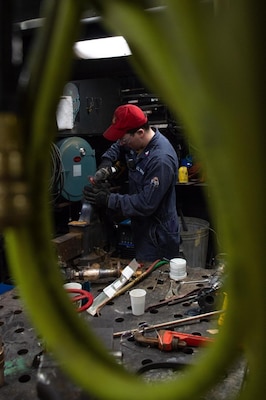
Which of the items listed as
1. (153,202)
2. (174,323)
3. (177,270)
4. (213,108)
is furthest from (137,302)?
(213,108)

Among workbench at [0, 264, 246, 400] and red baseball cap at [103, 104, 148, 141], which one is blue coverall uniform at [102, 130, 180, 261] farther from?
workbench at [0, 264, 246, 400]

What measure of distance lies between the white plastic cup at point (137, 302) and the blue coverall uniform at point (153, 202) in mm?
936

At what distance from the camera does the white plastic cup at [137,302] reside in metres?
1.25

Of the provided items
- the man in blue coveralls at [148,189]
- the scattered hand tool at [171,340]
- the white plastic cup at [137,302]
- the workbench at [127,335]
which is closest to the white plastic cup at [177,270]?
the workbench at [127,335]

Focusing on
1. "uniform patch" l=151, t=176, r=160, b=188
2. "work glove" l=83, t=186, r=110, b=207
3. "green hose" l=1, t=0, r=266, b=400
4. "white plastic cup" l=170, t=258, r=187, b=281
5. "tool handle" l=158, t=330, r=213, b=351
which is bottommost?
"tool handle" l=158, t=330, r=213, b=351

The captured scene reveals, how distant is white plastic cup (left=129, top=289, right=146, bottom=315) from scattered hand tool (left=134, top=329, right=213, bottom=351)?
0.55 feet

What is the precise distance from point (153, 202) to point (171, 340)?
1.18 meters

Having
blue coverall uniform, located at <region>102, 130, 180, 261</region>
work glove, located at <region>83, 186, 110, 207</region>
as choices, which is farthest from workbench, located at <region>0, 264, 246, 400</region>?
work glove, located at <region>83, 186, 110, 207</region>

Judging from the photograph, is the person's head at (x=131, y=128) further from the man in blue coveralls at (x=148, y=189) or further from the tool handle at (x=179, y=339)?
the tool handle at (x=179, y=339)

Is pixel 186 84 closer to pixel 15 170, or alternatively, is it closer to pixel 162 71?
pixel 162 71

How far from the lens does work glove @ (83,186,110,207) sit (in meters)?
2.42

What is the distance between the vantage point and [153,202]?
2.18 m

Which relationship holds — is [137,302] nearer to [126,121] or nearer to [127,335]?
[127,335]

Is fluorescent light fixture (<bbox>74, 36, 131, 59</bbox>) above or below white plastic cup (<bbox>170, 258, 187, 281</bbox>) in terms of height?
above
